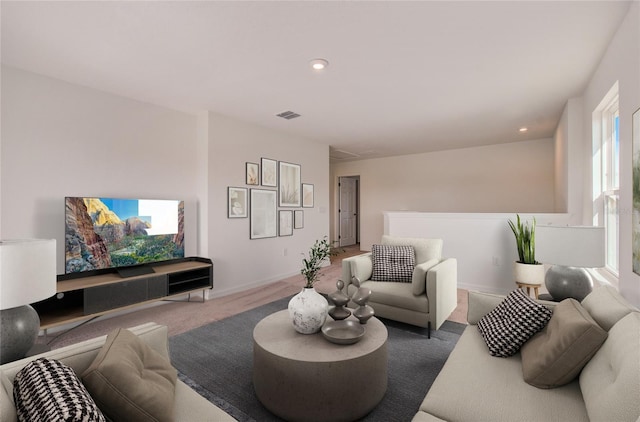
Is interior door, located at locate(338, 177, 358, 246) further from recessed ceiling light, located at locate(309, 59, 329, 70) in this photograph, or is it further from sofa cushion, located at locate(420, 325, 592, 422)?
sofa cushion, located at locate(420, 325, 592, 422)

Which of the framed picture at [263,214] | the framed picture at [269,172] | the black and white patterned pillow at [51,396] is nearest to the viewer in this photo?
the black and white patterned pillow at [51,396]

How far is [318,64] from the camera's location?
2639mm

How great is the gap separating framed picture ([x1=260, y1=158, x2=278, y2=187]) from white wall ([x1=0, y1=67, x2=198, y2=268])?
1.18m

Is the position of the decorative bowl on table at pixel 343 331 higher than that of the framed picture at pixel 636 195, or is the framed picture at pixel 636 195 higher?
the framed picture at pixel 636 195

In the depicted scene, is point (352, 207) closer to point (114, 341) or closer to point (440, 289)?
point (440, 289)

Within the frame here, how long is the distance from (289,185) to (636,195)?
4226mm

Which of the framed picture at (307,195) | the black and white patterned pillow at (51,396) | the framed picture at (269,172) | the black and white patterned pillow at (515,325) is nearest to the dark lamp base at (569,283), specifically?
the black and white patterned pillow at (515,325)

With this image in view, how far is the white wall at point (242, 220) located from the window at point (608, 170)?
12.9ft

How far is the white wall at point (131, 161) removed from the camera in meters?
2.81

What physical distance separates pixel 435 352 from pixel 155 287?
288 centimetres

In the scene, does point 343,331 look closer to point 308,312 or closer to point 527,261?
point 308,312

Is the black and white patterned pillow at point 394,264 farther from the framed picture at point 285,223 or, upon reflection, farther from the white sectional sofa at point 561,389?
the framed picture at point 285,223

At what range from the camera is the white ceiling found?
1.95 metres

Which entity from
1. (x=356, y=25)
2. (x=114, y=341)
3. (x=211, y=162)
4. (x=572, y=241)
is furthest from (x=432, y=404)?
(x=211, y=162)
